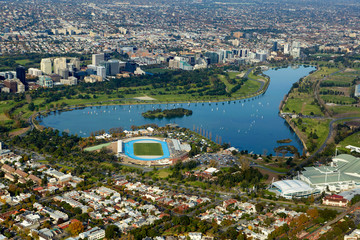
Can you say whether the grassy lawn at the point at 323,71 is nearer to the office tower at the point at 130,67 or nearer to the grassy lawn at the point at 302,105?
the grassy lawn at the point at 302,105

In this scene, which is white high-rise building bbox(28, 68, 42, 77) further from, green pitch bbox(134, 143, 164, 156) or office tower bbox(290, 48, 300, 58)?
office tower bbox(290, 48, 300, 58)

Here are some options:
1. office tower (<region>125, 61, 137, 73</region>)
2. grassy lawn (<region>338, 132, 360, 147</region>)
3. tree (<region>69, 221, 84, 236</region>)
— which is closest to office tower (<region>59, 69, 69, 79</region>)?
office tower (<region>125, 61, 137, 73</region>)

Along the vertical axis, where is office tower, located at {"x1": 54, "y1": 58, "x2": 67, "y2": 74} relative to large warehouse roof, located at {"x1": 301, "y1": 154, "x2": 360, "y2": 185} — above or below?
above

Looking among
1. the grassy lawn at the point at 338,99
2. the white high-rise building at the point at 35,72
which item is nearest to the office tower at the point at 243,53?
the grassy lawn at the point at 338,99

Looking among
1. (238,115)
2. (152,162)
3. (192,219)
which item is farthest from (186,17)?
(192,219)

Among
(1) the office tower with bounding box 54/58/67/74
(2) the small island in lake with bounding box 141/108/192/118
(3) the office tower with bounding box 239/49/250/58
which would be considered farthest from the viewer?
(3) the office tower with bounding box 239/49/250/58

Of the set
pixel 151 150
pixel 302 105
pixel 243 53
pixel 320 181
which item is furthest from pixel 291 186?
pixel 243 53

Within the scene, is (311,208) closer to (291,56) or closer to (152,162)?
(152,162)

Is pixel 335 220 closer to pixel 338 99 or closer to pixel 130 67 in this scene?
pixel 338 99
